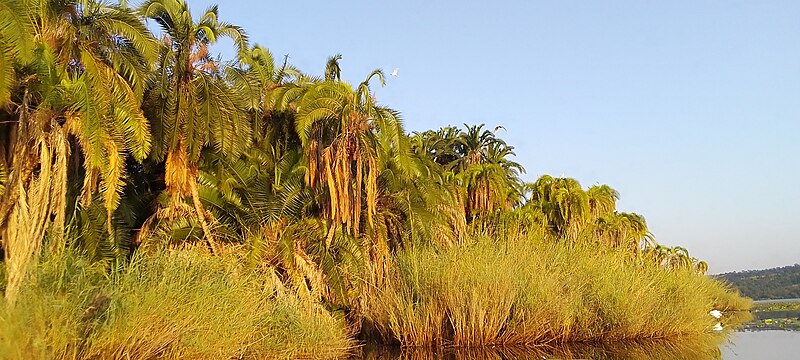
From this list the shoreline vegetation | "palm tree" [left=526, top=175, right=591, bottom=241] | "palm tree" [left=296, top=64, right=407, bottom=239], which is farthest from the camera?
"palm tree" [left=526, top=175, right=591, bottom=241]

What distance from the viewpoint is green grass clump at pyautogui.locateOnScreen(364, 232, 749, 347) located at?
62.2 feet

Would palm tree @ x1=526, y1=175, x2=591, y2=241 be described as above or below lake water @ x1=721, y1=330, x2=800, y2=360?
above

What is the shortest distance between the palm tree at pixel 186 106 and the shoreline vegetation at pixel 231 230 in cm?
6

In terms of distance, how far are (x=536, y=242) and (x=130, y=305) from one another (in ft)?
44.0

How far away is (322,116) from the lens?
21859mm

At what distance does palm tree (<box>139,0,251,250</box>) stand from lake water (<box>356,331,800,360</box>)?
6.49 m

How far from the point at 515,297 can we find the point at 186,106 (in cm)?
1045

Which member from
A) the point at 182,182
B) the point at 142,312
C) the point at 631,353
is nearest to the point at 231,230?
the point at 182,182

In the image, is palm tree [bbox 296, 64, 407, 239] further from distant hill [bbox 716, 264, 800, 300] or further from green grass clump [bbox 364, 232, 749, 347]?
distant hill [bbox 716, 264, 800, 300]

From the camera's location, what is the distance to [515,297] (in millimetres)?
19391

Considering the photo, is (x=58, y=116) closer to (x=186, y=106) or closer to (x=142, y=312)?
(x=186, y=106)

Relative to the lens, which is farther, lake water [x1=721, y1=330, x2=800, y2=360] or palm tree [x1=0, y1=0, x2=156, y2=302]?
lake water [x1=721, y1=330, x2=800, y2=360]

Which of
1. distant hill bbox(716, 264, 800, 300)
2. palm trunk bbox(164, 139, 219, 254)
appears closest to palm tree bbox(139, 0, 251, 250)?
palm trunk bbox(164, 139, 219, 254)

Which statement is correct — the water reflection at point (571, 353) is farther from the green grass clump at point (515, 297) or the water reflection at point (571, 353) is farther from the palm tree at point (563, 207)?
the palm tree at point (563, 207)
